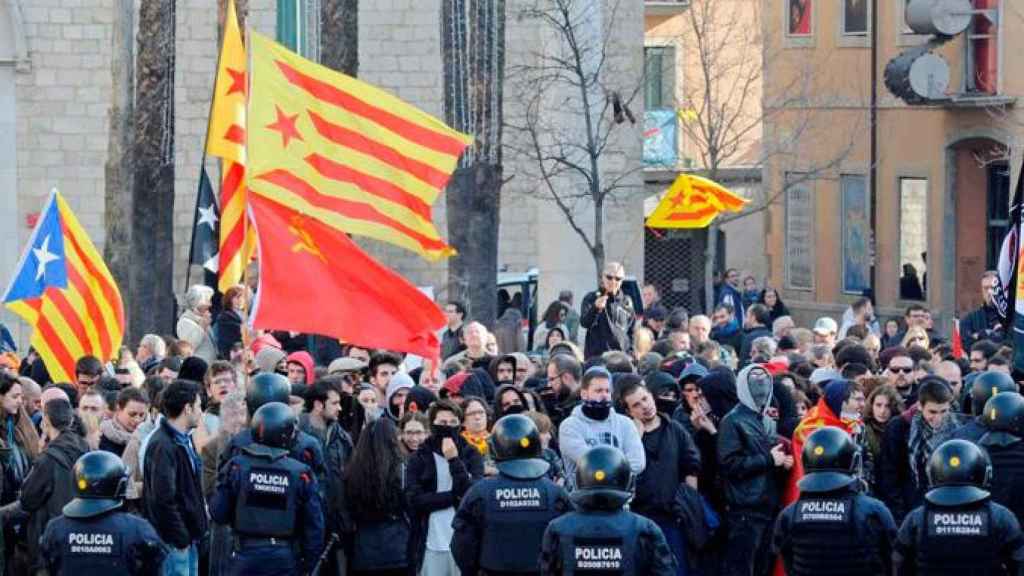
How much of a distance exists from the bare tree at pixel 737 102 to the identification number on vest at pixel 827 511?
22.3 metres

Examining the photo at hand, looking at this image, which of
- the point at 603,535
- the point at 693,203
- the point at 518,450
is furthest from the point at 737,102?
the point at 603,535

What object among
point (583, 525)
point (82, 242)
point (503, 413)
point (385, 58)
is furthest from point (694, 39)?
point (583, 525)

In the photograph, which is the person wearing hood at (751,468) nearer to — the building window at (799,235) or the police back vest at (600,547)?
the police back vest at (600,547)

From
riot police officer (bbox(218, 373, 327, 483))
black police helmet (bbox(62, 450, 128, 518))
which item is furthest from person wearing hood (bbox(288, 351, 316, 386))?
black police helmet (bbox(62, 450, 128, 518))

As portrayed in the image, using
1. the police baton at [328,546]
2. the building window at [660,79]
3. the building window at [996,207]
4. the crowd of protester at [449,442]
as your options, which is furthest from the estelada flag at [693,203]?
the police baton at [328,546]

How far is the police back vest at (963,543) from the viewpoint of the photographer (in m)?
11.5

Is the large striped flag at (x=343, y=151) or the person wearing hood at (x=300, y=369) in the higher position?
the large striped flag at (x=343, y=151)

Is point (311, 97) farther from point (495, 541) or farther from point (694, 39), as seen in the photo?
point (694, 39)

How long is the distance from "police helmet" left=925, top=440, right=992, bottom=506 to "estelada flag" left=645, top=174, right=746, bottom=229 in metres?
19.8

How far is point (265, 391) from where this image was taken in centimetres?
1351

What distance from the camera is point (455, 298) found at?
83.4 ft

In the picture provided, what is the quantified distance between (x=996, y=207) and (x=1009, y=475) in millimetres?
22622

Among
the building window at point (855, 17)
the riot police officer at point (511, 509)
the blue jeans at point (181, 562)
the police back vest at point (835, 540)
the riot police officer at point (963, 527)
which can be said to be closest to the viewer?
the riot police officer at point (963, 527)

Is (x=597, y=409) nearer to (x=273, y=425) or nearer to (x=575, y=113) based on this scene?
(x=273, y=425)
